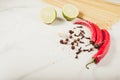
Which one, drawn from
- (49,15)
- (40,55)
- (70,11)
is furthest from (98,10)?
(40,55)

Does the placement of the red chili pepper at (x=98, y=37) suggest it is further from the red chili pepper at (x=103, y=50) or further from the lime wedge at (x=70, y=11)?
the lime wedge at (x=70, y=11)

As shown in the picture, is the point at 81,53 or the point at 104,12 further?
the point at 104,12

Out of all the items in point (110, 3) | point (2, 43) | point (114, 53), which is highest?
point (110, 3)

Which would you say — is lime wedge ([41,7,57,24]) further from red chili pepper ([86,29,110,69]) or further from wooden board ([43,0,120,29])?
red chili pepper ([86,29,110,69])

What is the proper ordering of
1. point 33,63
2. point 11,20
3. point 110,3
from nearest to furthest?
1. point 33,63
2. point 11,20
3. point 110,3

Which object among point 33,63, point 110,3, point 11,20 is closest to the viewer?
point 33,63

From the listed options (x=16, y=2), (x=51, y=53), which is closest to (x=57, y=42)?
(x=51, y=53)

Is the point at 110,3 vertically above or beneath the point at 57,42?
above

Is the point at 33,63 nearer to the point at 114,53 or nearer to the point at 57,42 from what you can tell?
the point at 57,42
